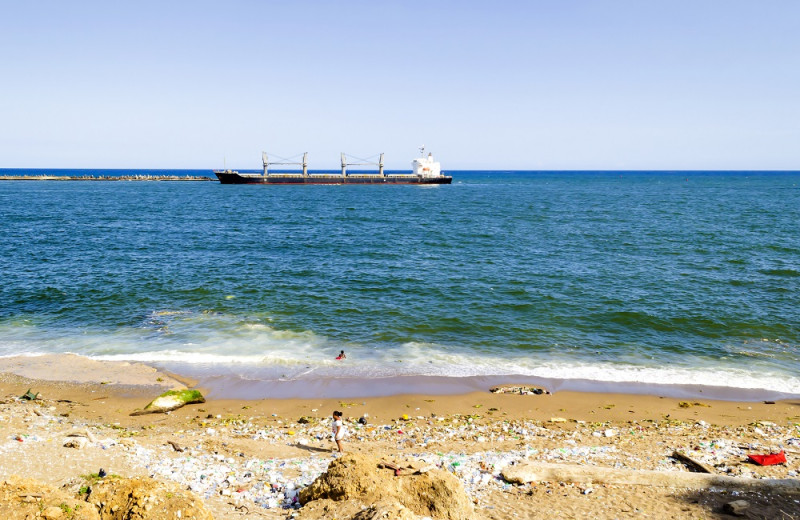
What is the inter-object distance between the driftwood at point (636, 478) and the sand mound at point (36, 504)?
7.36 meters

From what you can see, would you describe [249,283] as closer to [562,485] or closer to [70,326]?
[70,326]

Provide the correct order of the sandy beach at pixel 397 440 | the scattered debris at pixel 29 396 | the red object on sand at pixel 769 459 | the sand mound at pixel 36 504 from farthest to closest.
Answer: the scattered debris at pixel 29 396 < the red object on sand at pixel 769 459 < the sandy beach at pixel 397 440 < the sand mound at pixel 36 504

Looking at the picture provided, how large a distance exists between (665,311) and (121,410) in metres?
23.7

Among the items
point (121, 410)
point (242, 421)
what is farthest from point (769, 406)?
point (121, 410)

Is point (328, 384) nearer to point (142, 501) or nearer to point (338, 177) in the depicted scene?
point (142, 501)

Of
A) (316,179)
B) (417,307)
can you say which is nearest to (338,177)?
(316,179)

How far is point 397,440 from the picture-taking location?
12930 millimetres

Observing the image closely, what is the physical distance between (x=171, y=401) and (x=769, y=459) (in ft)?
51.2

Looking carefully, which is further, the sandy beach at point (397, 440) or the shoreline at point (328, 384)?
the shoreline at point (328, 384)

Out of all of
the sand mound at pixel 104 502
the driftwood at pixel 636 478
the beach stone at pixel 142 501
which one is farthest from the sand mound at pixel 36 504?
the driftwood at pixel 636 478

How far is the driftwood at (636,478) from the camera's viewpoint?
943 cm

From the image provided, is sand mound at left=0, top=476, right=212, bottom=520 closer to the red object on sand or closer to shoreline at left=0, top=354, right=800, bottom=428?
shoreline at left=0, top=354, right=800, bottom=428

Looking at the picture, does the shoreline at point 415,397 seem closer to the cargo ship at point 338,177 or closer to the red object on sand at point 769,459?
the red object on sand at point 769,459

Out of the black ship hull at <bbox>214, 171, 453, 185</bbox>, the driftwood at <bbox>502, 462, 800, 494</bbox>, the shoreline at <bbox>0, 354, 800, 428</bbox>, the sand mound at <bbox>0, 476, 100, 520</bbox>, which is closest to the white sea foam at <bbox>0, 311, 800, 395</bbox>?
the shoreline at <bbox>0, 354, 800, 428</bbox>
